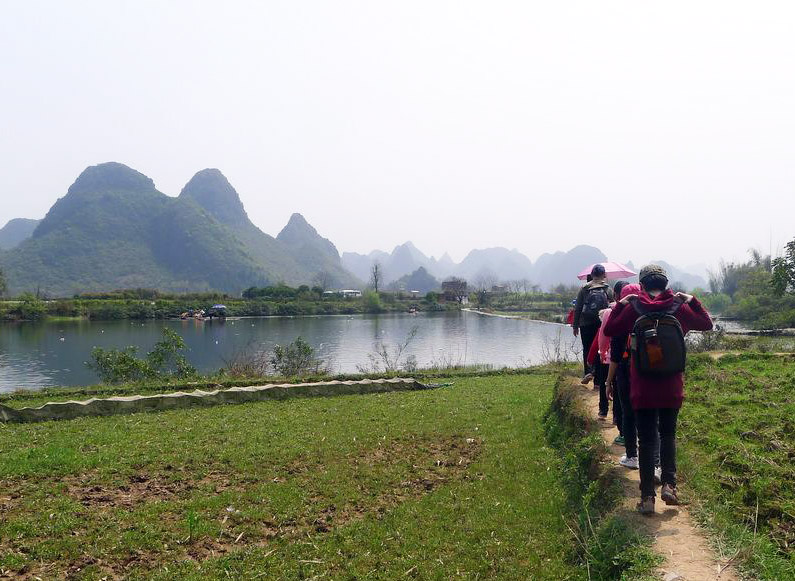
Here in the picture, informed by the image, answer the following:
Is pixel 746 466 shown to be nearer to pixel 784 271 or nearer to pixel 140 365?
pixel 140 365

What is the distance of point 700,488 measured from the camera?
15.1 feet

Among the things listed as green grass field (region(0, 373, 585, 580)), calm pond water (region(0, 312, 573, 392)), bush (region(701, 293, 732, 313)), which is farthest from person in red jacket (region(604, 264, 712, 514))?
bush (region(701, 293, 732, 313))

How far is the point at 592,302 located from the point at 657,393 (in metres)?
3.61

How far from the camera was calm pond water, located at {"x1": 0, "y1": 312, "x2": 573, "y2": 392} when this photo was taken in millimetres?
28297

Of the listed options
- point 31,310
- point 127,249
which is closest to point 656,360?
point 31,310

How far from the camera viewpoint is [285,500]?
5660 millimetres

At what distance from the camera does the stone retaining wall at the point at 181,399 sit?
995cm

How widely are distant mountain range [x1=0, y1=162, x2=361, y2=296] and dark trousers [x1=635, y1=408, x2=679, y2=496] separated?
149781mm

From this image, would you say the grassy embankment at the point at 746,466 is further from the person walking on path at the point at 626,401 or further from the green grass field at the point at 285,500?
the green grass field at the point at 285,500

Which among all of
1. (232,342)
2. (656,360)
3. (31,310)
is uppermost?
(656,360)

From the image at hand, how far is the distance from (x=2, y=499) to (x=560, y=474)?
21.7 ft

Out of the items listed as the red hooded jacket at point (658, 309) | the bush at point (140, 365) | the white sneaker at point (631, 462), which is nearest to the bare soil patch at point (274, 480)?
the white sneaker at point (631, 462)

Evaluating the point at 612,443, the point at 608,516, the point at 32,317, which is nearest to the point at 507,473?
the point at 612,443

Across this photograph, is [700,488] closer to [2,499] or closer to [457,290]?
[2,499]
